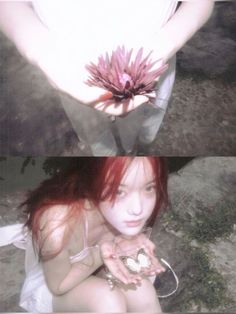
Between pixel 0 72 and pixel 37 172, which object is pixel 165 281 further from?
pixel 0 72

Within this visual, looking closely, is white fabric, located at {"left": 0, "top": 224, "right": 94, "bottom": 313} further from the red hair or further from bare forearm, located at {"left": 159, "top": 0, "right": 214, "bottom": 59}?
bare forearm, located at {"left": 159, "top": 0, "right": 214, "bottom": 59}

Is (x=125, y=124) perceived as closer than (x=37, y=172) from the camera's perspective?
No

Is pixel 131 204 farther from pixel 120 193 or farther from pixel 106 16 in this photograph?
pixel 106 16

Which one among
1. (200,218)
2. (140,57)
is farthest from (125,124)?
(200,218)

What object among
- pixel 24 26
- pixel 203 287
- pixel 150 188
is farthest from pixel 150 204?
pixel 24 26

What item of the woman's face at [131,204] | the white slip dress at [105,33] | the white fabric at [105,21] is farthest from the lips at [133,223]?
the white fabric at [105,21]

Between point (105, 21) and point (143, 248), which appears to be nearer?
point (143, 248)

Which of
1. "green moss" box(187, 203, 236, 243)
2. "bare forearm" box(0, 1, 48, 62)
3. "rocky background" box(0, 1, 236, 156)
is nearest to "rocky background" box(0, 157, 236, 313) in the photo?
"green moss" box(187, 203, 236, 243)

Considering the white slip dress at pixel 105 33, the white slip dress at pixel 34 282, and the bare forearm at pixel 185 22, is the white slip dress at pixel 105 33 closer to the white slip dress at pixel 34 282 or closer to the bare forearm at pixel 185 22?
the bare forearm at pixel 185 22
